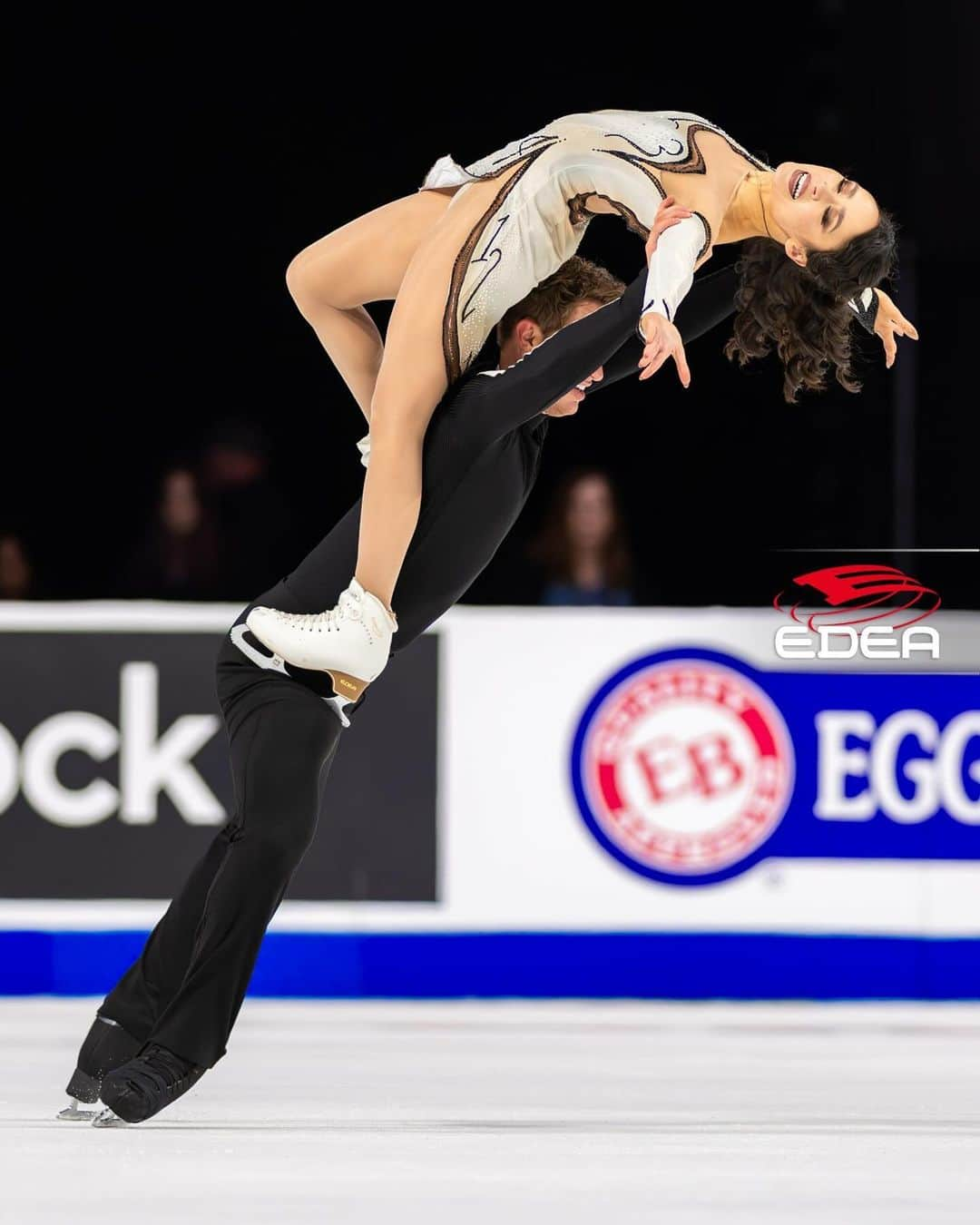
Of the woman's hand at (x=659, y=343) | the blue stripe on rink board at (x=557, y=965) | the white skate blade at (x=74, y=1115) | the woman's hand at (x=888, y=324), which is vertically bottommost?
the blue stripe on rink board at (x=557, y=965)

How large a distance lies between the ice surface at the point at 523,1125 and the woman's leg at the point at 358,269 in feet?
3.57

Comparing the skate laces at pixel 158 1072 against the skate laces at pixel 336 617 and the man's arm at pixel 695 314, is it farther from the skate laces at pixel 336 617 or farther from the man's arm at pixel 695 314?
the man's arm at pixel 695 314

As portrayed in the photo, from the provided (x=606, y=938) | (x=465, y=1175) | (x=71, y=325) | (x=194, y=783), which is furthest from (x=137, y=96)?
(x=465, y=1175)

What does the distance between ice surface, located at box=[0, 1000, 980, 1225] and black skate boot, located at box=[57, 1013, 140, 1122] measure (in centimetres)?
5

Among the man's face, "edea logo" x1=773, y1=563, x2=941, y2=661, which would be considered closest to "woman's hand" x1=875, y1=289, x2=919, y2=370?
the man's face

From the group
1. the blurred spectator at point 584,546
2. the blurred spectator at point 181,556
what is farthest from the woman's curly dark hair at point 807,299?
the blurred spectator at point 181,556

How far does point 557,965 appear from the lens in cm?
502

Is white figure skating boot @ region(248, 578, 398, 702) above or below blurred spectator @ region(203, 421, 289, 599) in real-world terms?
below

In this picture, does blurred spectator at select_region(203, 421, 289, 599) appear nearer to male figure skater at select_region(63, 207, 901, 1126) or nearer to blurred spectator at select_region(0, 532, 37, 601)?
blurred spectator at select_region(0, 532, 37, 601)

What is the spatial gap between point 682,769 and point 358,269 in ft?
7.73

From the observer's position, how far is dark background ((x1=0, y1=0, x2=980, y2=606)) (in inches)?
285

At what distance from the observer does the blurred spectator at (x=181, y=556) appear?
6.22m

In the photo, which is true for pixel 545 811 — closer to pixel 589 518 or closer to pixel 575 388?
pixel 589 518

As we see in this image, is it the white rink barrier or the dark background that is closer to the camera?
the white rink barrier
